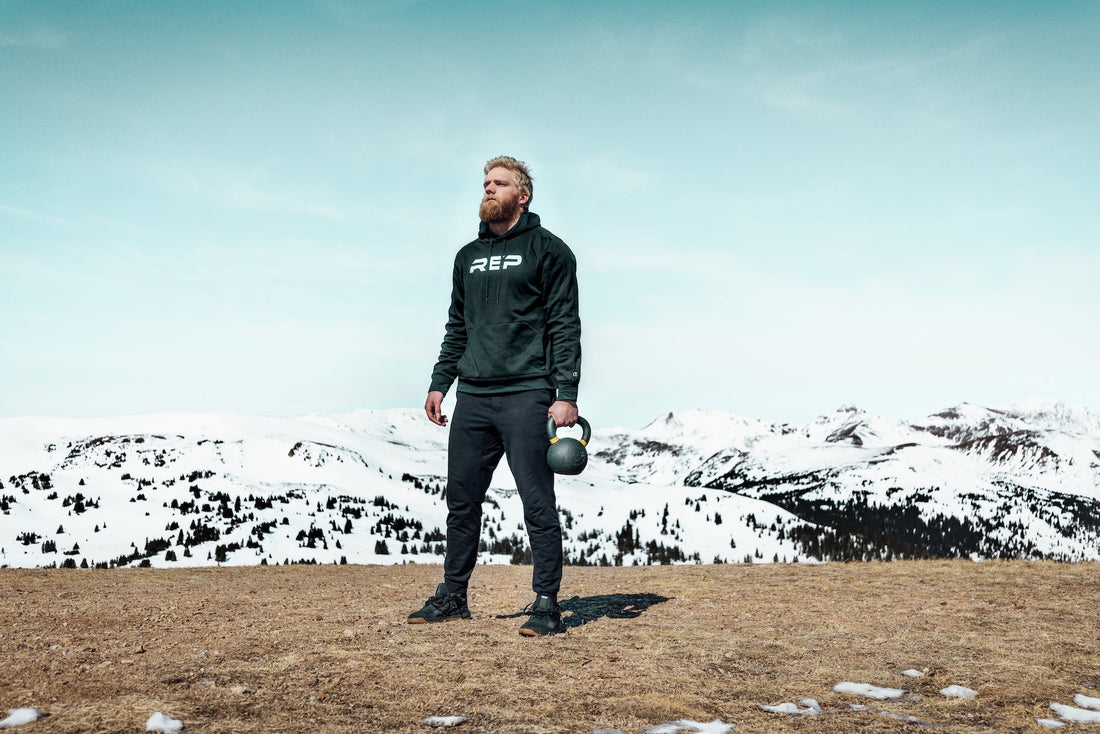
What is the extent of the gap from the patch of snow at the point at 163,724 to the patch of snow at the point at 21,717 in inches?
16.9

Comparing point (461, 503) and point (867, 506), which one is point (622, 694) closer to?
point (461, 503)

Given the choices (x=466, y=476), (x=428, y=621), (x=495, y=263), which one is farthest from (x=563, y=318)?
(x=428, y=621)

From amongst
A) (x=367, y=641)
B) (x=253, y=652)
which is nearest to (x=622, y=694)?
(x=367, y=641)

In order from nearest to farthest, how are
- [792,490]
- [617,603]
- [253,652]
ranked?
[253,652]
[617,603]
[792,490]

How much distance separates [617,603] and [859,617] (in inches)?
76.8

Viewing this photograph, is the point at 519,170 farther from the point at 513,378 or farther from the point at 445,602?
the point at 445,602

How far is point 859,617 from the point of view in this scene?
229 inches

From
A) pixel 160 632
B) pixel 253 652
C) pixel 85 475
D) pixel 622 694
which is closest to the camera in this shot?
pixel 622 694

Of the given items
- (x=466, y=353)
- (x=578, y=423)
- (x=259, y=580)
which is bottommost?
(x=259, y=580)

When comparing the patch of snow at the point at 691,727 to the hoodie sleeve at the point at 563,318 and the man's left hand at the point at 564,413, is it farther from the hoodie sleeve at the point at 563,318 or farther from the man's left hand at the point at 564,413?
the hoodie sleeve at the point at 563,318

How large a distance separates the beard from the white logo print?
0.32 metres

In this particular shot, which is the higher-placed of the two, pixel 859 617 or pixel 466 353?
pixel 466 353

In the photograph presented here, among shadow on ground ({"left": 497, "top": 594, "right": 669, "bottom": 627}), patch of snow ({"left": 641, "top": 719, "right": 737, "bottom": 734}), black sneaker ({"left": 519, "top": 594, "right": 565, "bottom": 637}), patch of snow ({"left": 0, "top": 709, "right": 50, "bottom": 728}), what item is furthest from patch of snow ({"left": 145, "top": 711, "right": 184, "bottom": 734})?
shadow on ground ({"left": 497, "top": 594, "right": 669, "bottom": 627})

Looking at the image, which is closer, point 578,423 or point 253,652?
point 253,652
